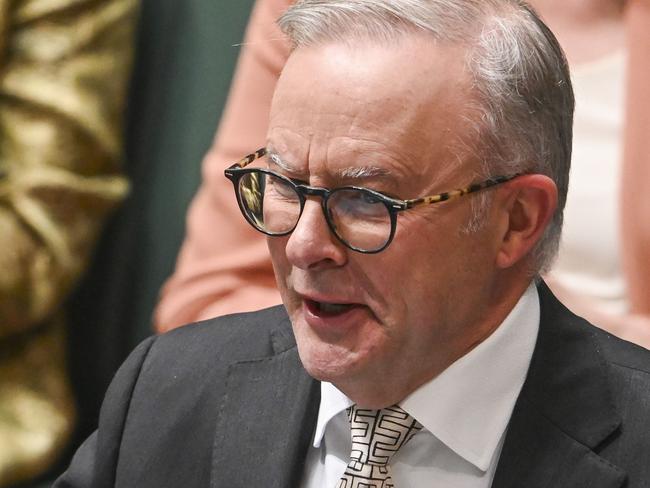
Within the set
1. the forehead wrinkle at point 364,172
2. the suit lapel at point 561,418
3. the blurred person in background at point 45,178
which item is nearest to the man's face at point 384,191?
the forehead wrinkle at point 364,172

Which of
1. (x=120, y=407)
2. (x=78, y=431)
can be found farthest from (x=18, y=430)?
(x=120, y=407)

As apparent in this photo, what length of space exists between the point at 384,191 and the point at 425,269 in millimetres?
79

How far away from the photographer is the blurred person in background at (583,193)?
1695 mm

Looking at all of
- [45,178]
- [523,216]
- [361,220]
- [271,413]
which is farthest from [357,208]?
[45,178]

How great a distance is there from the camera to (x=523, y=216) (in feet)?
4.02

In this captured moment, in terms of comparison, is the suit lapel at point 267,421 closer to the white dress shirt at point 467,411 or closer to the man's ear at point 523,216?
the white dress shirt at point 467,411

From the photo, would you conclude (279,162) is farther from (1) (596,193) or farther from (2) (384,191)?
(1) (596,193)

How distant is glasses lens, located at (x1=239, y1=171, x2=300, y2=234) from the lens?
1.19m

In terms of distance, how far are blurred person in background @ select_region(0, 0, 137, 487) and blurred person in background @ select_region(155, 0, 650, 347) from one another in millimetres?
200

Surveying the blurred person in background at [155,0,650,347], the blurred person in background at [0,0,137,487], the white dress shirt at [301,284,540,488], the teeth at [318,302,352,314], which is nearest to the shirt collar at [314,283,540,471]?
the white dress shirt at [301,284,540,488]

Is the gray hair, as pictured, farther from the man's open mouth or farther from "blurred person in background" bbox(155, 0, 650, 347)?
"blurred person in background" bbox(155, 0, 650, 347)

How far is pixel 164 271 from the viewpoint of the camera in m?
2.29

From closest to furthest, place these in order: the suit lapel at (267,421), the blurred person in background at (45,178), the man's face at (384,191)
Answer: the man's face at (384,191) < the suit lapel at (267,421) < the blurred person in background at (45,178)

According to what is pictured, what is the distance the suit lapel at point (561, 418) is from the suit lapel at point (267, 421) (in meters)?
0.20
